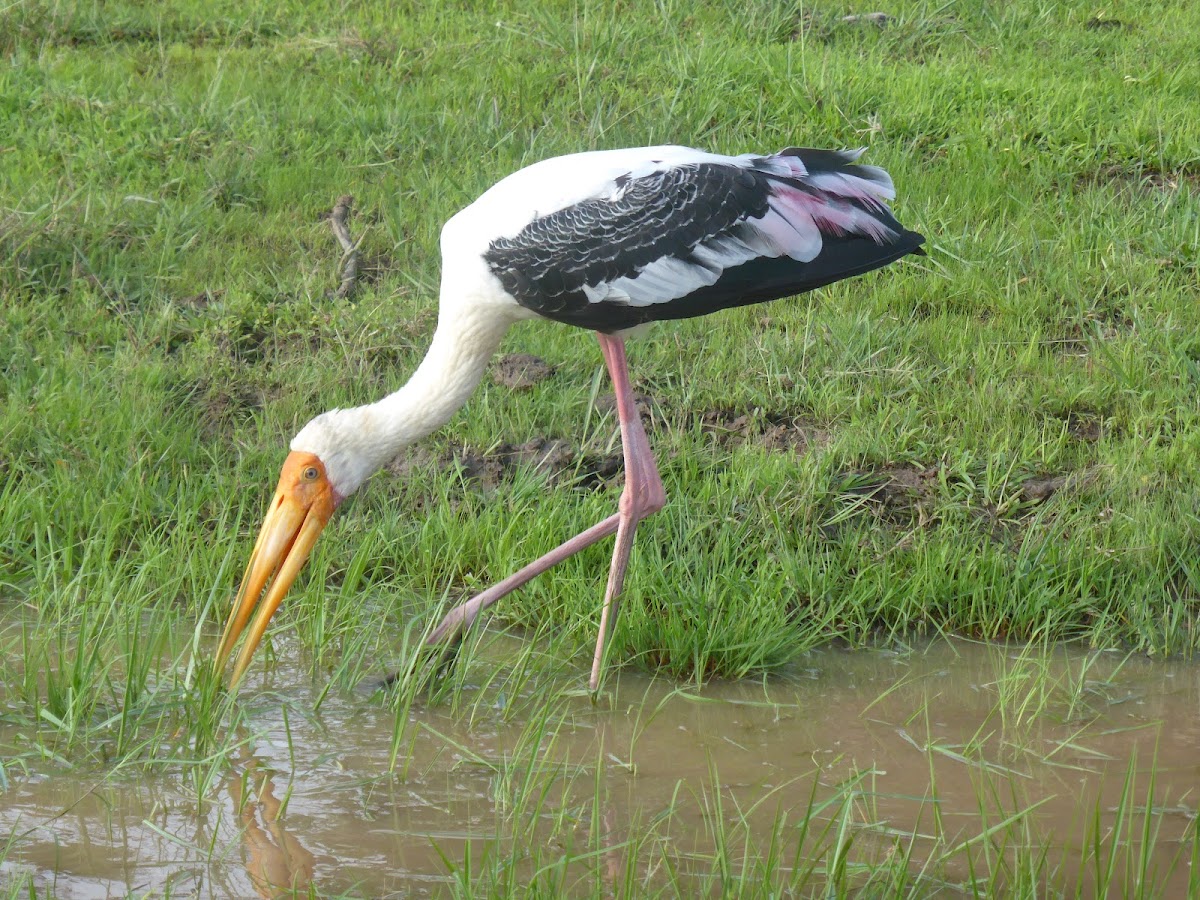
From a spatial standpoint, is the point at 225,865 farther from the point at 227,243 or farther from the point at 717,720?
the point at 227,243

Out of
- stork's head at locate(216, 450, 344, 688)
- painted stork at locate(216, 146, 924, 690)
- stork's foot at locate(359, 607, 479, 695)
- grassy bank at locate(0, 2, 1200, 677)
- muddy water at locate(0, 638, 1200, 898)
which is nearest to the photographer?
muddy water at locate(0, 638, 1200, 898)

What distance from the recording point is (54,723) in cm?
316

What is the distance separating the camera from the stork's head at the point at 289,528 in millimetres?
3621

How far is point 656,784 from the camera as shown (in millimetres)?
3230

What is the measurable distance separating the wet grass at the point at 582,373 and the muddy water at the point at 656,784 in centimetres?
5

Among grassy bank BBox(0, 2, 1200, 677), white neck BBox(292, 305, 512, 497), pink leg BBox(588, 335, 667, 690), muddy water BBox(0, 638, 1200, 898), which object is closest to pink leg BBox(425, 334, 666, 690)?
pink leg BBox(588, 335, 667, 690)

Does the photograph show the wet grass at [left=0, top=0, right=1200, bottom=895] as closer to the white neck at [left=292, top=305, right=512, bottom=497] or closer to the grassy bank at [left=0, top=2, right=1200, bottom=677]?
the grassy bank at [left=0, top=2, right=1200, bottom=677]

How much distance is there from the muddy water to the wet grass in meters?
0.05

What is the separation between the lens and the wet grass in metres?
3.63

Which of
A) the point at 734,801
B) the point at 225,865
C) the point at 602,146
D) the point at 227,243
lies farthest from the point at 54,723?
the point at 602,146

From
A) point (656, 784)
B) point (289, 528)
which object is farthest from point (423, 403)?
point (656, 784)

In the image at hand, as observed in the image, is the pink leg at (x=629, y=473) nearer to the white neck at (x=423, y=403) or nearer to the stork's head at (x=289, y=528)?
the white neck at (x=423, y=403)

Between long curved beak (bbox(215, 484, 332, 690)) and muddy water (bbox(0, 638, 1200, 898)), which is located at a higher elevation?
long curved beak (bbox(215, 484, 332, 690))

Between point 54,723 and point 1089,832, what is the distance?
6.69 feet
